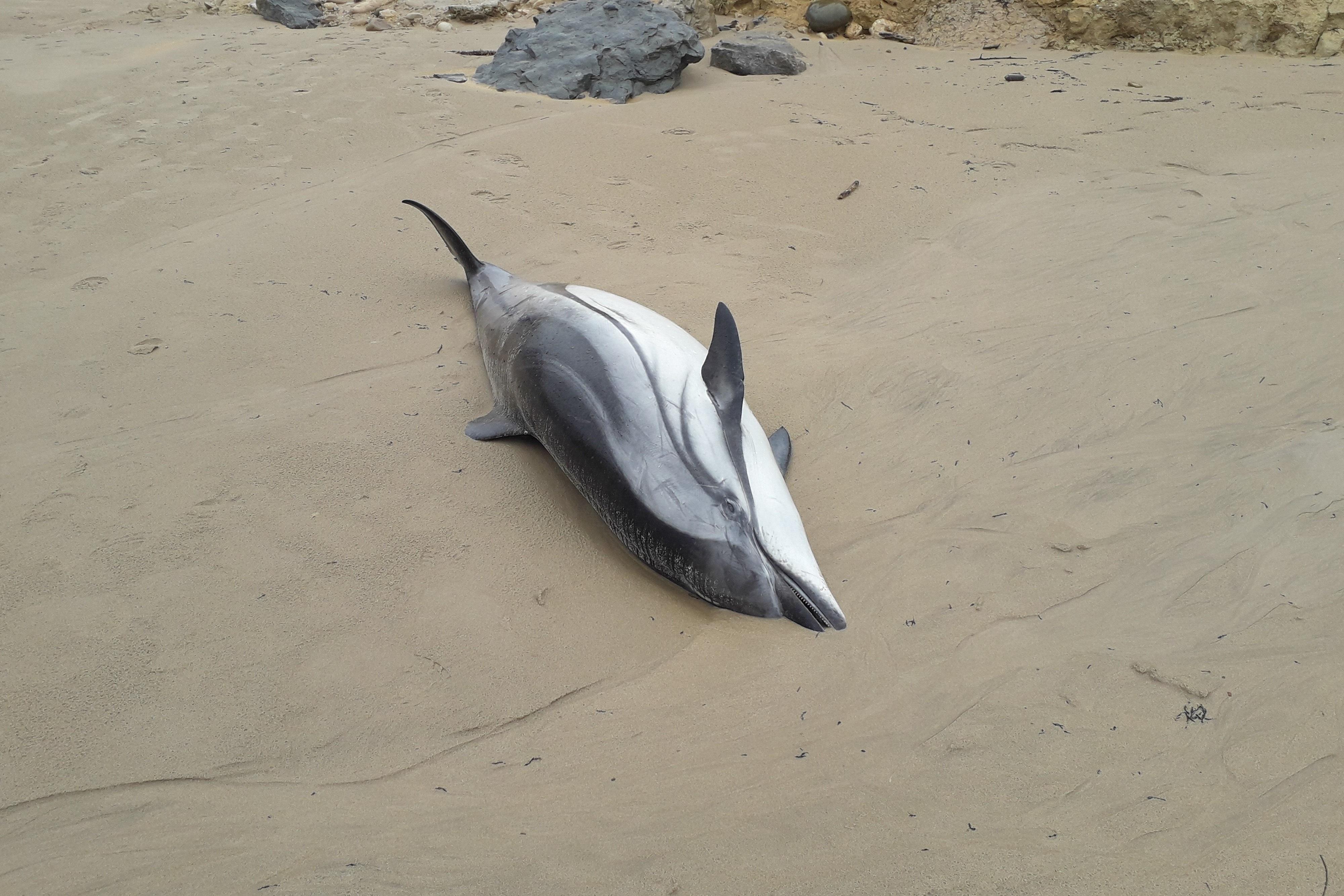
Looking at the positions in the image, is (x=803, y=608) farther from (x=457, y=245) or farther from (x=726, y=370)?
(x=457, y=245)

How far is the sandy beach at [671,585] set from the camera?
2.17m

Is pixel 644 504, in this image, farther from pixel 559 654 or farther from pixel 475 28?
pixel 475 28

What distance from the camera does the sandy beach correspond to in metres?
2.17

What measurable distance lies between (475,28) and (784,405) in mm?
9010

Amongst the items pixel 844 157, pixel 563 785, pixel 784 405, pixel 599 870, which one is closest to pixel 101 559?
pixel 563 785

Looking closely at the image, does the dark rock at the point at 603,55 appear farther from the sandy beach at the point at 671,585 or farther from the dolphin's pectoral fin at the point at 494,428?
the dolphin's pectoral fin at the point at 494,428

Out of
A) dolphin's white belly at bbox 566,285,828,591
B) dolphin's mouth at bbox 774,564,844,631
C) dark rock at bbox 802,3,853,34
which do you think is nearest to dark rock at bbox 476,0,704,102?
dark rock at bbox 802,3,853,34

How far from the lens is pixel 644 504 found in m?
2.87

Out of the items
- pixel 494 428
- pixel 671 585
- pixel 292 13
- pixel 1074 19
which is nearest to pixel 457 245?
pixel 494 428

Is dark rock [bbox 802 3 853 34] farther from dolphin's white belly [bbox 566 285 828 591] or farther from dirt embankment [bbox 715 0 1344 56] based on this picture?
dolphin's white belly [bbox 566 285 828 591]

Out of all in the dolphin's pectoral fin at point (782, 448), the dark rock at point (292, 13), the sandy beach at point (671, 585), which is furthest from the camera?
the dark rock at point (292, 13)

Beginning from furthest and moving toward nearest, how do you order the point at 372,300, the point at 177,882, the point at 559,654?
the point at 372,300, the point at 559,654, the point at 177,882

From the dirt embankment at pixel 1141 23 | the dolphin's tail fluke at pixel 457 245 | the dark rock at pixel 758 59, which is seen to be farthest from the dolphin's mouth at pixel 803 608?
the dirt embankment at pixel 1141 23

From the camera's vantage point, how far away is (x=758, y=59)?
26.2 feet
